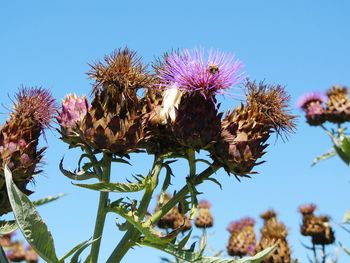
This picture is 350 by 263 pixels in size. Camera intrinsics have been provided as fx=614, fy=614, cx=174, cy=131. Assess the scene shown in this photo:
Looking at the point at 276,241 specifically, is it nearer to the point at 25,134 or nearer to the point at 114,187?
the point at 25,134

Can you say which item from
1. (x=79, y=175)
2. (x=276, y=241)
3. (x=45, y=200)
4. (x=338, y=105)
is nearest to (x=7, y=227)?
(x=45, y=200)

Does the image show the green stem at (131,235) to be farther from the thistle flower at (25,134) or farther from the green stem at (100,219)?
the thistle flower at (25,134)

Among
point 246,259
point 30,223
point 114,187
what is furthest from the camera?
point 114,187

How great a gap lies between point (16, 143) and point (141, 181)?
0.65 meters

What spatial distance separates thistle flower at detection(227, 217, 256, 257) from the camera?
7.67 m

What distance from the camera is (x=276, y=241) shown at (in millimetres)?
6375

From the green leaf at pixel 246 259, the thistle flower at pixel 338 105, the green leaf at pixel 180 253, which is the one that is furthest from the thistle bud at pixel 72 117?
the thistle flower at pixel 338 105

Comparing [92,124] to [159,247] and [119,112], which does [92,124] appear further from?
[159,247]

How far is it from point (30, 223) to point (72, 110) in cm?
73

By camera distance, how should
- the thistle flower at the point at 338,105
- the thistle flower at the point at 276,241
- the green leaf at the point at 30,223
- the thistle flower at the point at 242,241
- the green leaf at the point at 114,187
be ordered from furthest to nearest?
the thistle flower at the point at 338,105, the thistle flower at the point at 242,241, the thistle flower at the point at 276,241, the green leaf at the point at 114,187, the green leaf at the point at 30,223

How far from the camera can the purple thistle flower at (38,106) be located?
106 inches

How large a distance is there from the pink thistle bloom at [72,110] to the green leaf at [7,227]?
0.44m

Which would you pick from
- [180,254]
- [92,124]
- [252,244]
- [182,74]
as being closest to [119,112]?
[92,124]

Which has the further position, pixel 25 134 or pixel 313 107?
pixel 313 107
